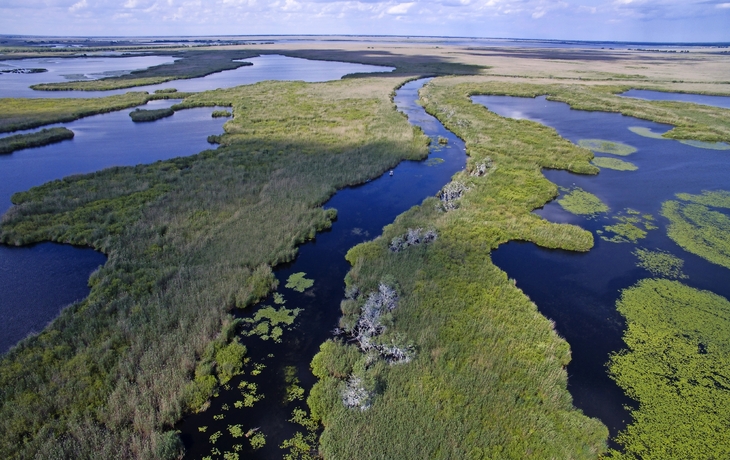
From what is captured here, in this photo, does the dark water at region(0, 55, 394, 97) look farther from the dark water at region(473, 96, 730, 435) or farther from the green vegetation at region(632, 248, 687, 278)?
the green vegetation at region(632, 248, 687, 278)

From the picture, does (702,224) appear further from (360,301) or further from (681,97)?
(681,97)

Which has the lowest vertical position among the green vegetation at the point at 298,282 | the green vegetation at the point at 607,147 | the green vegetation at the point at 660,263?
the green vegetation at the point at 298,282

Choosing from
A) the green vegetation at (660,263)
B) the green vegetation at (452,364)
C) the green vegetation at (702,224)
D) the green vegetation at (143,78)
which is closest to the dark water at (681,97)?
the green vegetation at (702,224)

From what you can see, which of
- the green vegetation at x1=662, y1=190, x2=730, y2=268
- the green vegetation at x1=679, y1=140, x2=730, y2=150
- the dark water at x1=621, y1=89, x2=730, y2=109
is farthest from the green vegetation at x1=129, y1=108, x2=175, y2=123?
the dark water at x1=621, y1=89, x2=730, y2=109

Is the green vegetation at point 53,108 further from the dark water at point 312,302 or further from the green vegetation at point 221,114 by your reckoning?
the dark water at point 312,302

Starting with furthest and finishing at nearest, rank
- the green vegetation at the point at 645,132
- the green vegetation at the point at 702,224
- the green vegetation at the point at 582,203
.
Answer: the green vegetation at the point at 645,132 → the green vegetation at the point at 582,203 → the green vegetation at the point at 702,224

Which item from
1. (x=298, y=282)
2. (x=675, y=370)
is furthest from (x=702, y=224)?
(x=298, y=282)
